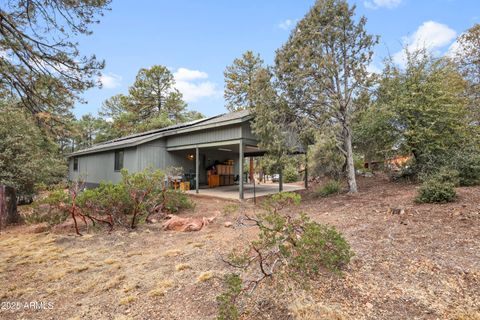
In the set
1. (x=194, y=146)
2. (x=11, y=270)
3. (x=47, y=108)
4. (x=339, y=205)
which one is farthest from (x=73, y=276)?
(x=194, y=146)

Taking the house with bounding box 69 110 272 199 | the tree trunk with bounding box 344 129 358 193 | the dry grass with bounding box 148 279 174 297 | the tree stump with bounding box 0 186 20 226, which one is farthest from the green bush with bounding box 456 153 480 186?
the tree stump with bounding box 0 186 20 226

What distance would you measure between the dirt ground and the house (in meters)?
5.26

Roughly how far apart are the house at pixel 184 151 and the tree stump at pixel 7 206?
3.04 metres

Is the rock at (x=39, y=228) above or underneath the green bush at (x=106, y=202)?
underneath

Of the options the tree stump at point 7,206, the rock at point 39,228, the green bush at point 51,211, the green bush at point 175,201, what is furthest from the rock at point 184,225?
the tree stump at point 7,206

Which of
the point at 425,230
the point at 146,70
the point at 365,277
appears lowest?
the point at 365,277

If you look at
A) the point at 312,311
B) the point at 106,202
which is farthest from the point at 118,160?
the point at 312,311

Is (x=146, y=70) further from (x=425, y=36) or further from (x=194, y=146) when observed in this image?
(x=425, y=36)

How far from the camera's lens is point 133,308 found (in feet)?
8.78

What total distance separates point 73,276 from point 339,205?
6.54 m

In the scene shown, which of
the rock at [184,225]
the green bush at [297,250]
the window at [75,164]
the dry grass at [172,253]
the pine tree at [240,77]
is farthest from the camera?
the pine tree at [240,77]

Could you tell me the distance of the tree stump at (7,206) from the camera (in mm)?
7062

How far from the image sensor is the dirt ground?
7.99ft

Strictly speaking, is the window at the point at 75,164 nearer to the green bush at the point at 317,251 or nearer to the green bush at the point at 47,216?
the green bush at the point at 47,216
